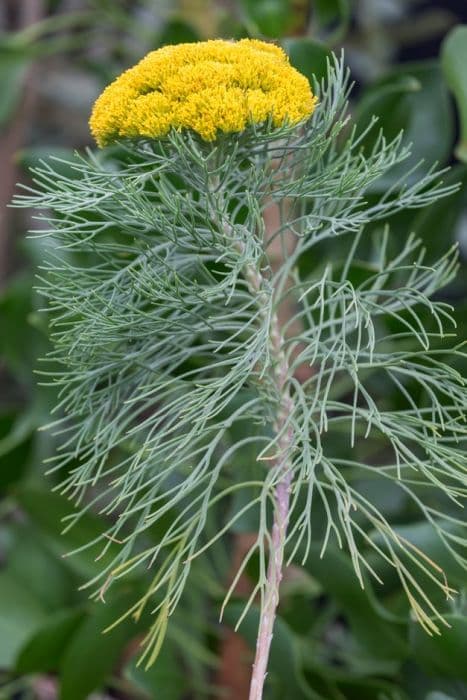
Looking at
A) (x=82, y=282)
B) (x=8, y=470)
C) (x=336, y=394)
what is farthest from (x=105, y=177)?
(x=8, y=470)

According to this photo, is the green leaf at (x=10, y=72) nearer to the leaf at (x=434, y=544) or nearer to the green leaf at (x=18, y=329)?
the green leaf at (x=18, y=329)

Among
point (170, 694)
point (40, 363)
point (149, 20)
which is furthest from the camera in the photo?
point (149, 20)

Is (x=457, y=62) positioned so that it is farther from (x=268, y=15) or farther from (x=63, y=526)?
(x=63, y=526)

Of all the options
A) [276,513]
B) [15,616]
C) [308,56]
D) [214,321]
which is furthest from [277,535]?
[15,616]

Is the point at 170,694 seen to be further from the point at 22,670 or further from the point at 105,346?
the point at 105,346

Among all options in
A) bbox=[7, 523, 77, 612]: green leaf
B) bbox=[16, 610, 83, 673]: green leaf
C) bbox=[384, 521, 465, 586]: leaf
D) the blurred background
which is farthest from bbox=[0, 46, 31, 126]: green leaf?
bbox=[384, 521, 465, 586]: leaf

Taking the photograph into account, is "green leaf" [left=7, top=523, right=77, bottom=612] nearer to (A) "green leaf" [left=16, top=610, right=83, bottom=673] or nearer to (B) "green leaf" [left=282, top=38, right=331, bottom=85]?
(A) "green leaf" [left=16, top=610, right=83, bottom=673]
